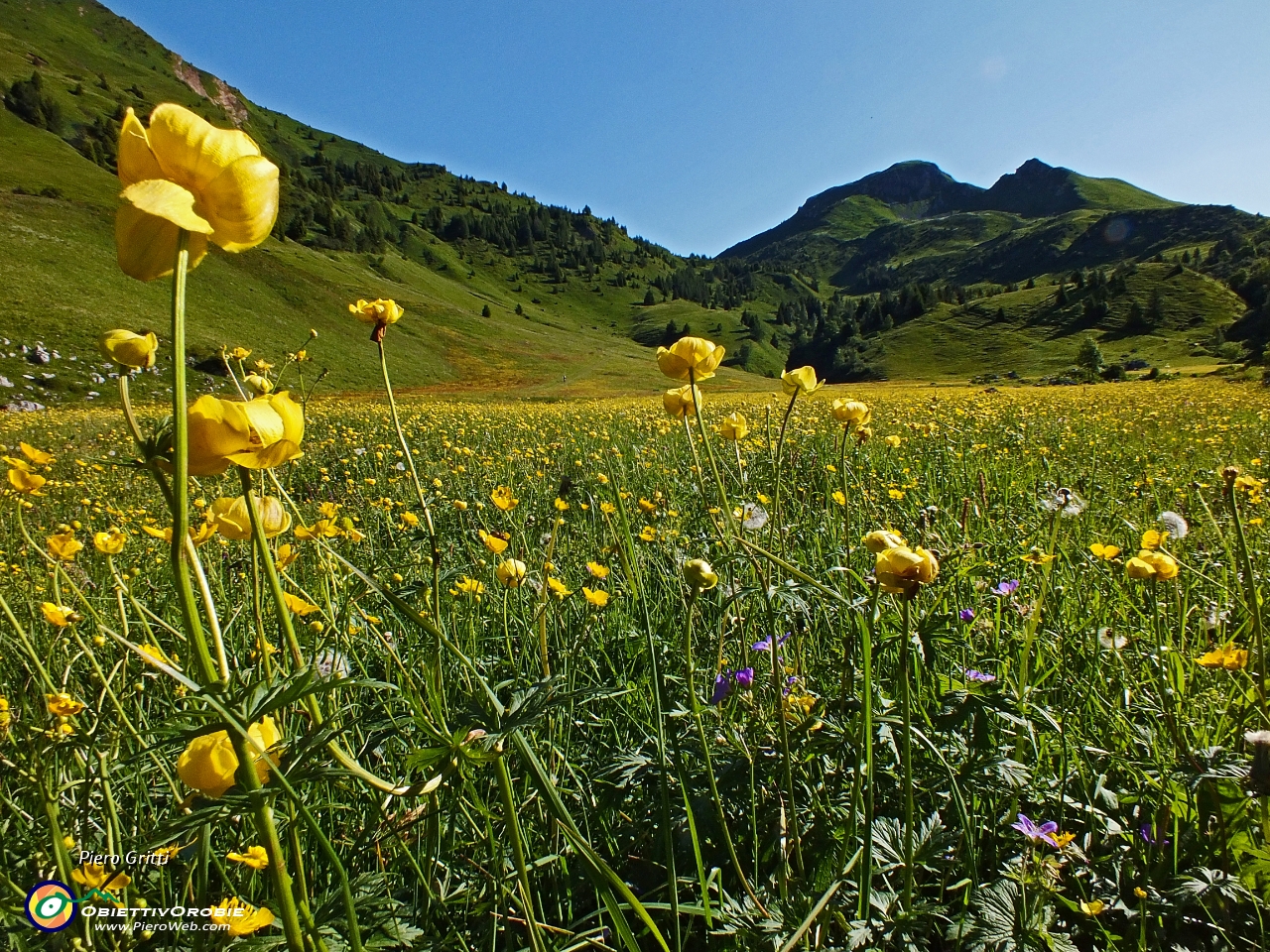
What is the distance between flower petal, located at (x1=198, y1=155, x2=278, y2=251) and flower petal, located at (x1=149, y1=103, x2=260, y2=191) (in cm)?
1

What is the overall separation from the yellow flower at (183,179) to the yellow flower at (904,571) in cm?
89

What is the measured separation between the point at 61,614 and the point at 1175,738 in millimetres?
2186

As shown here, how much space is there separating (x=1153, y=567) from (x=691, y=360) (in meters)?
1.14

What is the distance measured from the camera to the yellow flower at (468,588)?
5.47ft

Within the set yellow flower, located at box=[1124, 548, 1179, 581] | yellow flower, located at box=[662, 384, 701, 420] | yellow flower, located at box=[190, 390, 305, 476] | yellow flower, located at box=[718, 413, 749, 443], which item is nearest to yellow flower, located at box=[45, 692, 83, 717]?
yellow flower, located at box=[190, 390, 305, 476]

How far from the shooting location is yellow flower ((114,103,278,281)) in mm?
639

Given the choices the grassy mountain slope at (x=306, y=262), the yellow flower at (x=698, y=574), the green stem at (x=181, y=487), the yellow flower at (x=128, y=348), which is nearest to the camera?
the green stem at (x=181, y=487)

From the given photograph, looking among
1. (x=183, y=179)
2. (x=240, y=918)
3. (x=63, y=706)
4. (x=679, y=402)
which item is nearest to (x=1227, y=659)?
(x=679, y=402)

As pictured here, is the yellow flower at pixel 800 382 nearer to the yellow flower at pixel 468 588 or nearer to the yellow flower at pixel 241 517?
the yellow flower at pixel 468 588

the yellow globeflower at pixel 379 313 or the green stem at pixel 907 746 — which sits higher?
the yellow globeflower at pixel 379 313

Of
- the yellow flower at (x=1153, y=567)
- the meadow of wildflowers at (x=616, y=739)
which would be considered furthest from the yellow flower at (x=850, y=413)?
the yellow flower at (x=1153, y=567)

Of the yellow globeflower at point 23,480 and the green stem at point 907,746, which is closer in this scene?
the green stem at point 907,746

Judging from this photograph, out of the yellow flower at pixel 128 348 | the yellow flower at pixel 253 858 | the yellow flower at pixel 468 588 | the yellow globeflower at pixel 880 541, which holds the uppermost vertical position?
the yellow flower at pixel 128 348

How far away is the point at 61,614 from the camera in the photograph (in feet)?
4.20
